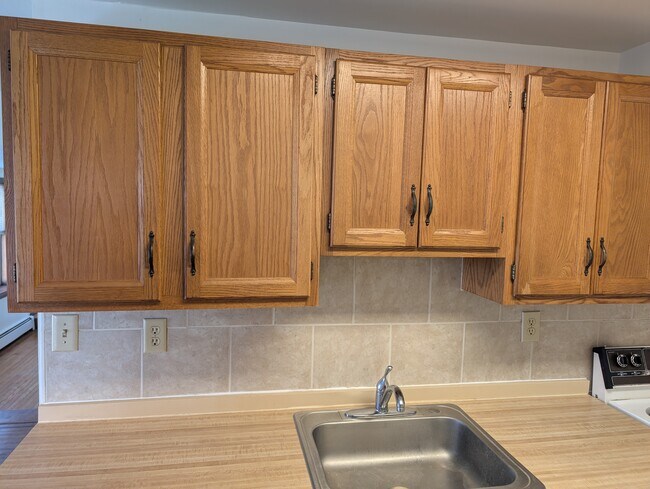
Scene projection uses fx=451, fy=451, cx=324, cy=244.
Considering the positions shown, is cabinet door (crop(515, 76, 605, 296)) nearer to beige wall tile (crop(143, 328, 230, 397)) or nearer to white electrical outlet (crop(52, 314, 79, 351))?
beige wall tile (crop(143, 328, 230, 397))

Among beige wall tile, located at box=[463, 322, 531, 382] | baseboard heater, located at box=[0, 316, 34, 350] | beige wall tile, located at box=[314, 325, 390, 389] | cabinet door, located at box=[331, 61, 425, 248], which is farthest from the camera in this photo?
baseboard heater, located at box=[0, 316, 34, 350]

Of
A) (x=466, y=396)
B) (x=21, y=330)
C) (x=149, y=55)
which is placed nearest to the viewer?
(x=149, y=55)

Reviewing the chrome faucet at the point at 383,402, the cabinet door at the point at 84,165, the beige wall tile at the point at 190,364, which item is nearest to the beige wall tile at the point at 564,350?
the chrome faucet at the point at 383,402

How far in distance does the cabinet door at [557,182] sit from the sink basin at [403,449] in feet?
1.76

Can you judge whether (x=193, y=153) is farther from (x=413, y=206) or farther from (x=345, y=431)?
(x=345, y=431)

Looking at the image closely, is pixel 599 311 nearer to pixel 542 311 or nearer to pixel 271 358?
pixel 542 311

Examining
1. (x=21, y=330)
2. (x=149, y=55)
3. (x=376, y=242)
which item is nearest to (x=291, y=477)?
(x=376, y=242)

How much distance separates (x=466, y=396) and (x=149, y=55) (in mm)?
1586

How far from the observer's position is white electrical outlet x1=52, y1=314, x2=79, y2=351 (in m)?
1.47

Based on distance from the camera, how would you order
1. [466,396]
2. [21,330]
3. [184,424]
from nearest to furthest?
[184,424]
[466,396]
[21,330]

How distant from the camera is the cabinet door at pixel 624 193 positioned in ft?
4.75

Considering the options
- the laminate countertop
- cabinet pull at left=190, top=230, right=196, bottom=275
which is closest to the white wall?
cabinet pull at left=190, top=230, right=196, bottom=275

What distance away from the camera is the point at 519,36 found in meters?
1.64

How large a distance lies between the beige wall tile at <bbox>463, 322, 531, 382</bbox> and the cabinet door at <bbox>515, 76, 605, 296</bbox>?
1.17 feet
